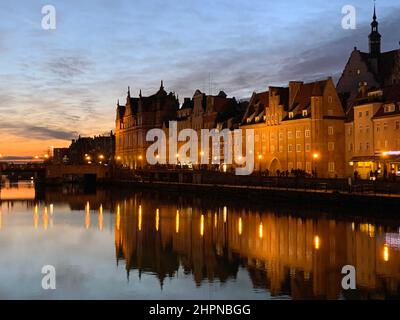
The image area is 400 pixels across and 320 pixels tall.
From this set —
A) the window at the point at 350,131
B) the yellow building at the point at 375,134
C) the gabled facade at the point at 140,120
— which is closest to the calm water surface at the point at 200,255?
the yellow building at the point at 375,134

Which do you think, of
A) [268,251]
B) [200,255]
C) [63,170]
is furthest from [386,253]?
[63,170]

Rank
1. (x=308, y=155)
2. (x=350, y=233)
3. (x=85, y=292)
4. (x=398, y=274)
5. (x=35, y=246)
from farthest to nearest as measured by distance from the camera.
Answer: (x=308, y=155), (x=350, y=233), (x=35, y=246), (x=398, y=274), (x=85, y=292)

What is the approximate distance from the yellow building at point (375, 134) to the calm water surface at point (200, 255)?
14203 millimetres

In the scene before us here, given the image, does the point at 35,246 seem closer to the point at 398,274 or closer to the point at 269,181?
the point at 398,274

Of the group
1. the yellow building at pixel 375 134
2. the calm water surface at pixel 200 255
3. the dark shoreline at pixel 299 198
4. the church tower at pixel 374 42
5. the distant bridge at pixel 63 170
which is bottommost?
the calm water surface at pixel 200 255

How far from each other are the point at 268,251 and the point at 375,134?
35614mm

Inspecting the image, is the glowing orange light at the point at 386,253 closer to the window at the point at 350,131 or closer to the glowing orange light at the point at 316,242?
the glowing orange light at the point at 316,242

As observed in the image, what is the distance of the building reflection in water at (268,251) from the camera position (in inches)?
935

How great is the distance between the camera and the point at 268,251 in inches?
1244

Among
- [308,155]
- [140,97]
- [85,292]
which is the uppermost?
[140,97]

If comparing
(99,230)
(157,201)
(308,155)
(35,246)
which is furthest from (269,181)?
(35,246)

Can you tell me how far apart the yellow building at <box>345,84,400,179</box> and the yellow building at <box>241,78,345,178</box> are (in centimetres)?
220

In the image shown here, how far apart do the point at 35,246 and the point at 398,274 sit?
21601 millimetres

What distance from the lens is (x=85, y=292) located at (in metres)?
22.8
